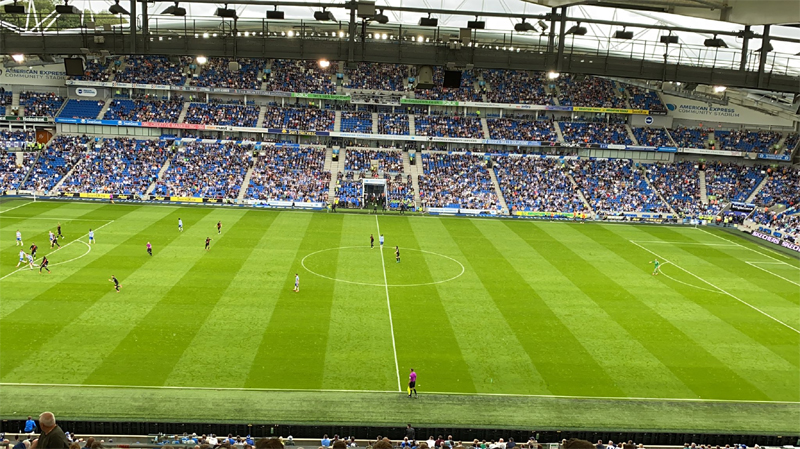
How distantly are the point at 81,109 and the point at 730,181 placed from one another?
7590cm

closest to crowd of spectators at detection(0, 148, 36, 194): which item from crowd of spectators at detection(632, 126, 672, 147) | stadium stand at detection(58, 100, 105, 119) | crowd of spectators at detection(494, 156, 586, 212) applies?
stadium stand at detection(58, 100, 105, 119)

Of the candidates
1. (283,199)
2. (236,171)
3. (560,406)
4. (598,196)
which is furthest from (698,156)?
(560,406)

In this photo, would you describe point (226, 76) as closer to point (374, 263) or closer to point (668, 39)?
point (374, 263)

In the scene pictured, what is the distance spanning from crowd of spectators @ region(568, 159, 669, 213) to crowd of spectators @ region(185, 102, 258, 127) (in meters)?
38.6

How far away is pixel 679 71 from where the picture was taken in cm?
1711

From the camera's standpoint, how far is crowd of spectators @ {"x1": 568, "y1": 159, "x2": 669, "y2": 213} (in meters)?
64.1

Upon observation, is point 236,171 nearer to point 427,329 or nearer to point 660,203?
point 427,329

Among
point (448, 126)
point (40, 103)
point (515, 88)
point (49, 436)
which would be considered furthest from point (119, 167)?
point (49, 436)

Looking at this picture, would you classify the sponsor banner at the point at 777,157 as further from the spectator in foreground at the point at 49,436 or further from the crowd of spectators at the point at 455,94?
the spectator in foreground at the point at 49,436

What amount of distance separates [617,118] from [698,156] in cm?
1074

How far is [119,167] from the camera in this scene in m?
62.8

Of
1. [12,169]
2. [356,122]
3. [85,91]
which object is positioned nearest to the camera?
[12,169]

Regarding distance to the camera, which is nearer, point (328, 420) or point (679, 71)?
point (679, 71)

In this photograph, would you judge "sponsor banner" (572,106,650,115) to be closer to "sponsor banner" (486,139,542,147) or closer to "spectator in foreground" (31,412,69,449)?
"sponsor banner" (486,139,542,147)
